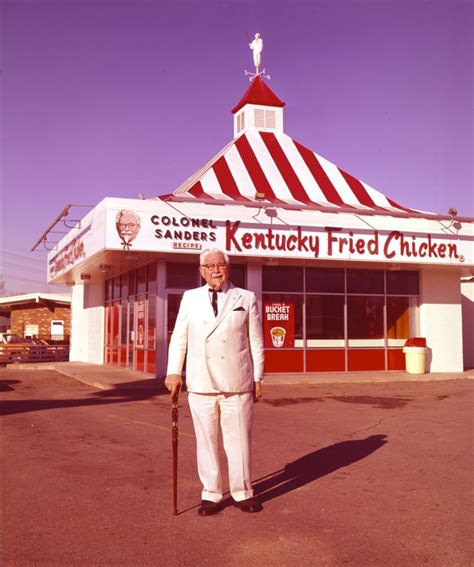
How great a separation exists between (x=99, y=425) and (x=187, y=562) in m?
6.05

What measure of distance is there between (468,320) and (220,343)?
71.3 feet

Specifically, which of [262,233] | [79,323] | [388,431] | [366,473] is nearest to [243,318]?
[366,473]

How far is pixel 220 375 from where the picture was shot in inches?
202

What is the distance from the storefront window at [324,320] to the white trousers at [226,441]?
14268mm

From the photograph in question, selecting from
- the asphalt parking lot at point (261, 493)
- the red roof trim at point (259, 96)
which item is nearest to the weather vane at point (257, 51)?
the red roof trim at point (259, 96)

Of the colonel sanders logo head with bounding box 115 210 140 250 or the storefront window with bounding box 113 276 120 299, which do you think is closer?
the colonel sanders logo head with bounding box 115 210 140 250

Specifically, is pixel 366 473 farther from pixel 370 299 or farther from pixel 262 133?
pixel 262 133

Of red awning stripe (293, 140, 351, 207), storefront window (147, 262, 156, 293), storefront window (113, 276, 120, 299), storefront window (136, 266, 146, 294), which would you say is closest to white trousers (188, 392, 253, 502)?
storefront window (147, 262, 156, 293)

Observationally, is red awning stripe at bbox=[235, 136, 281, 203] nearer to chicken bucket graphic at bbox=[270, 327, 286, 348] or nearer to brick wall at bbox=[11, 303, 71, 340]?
chicken bucket graphic at bbox=[270, 327, 286, 348]

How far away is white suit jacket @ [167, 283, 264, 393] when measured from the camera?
517cm

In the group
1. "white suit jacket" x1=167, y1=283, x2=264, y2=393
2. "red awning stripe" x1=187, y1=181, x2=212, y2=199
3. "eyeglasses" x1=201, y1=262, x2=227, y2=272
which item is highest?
"red awning stripe" x1=187, y1=181, x2=212, y2=199

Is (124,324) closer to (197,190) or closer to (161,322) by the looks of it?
(161,322)

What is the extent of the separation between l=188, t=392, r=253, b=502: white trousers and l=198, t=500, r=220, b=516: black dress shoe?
0.10 feet

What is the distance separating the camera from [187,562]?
13.5 ft
